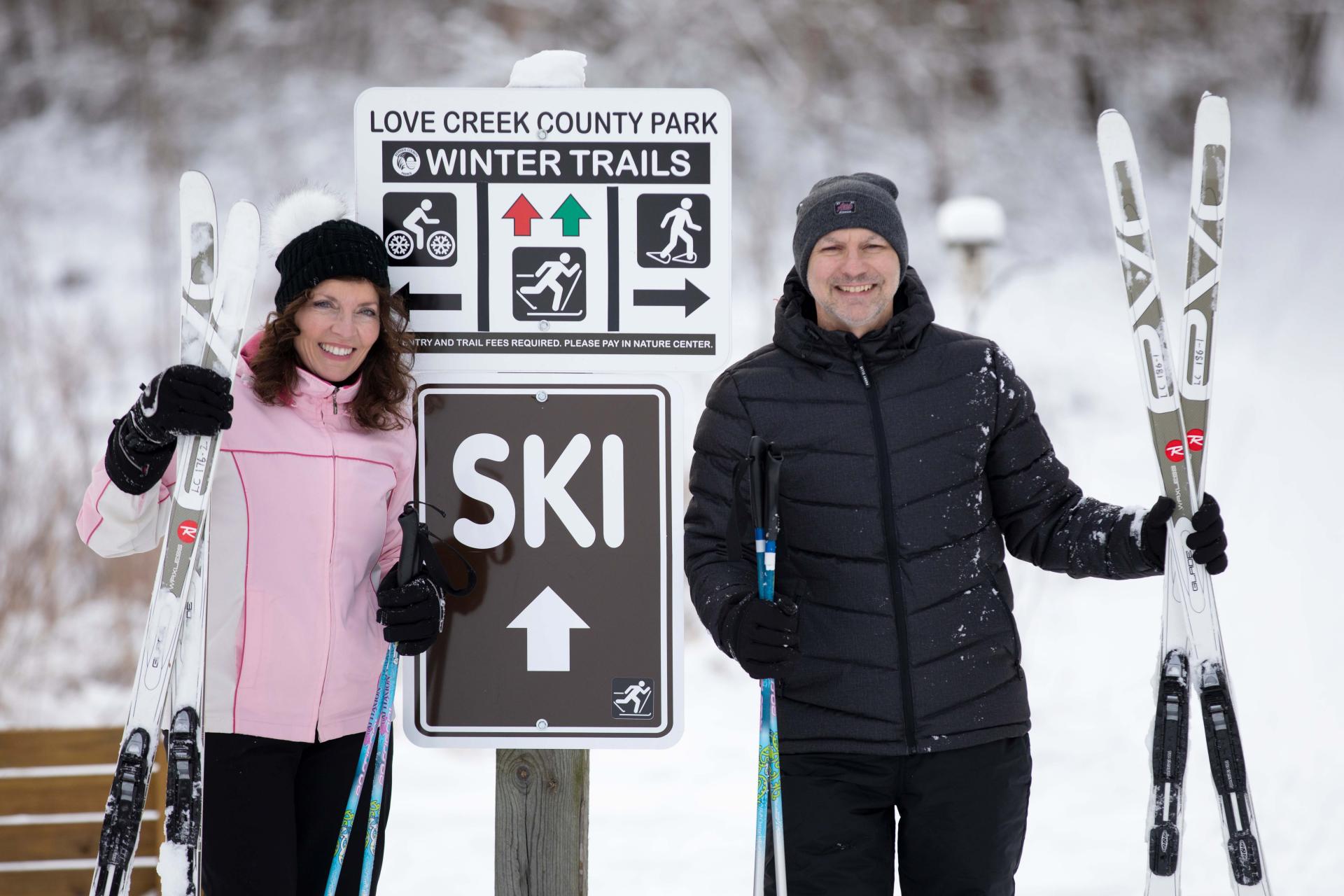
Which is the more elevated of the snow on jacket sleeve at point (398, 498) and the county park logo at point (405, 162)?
the county park logo at point (405, 162)

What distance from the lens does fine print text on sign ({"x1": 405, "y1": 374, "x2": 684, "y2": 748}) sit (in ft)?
7.01

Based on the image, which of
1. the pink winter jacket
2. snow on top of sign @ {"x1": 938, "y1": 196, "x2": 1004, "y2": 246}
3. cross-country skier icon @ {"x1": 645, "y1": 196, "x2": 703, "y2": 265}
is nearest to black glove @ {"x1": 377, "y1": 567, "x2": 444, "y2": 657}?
the pink winter jacket

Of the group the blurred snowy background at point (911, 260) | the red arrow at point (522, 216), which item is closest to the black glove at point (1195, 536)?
the red arrow at point (522, 216)

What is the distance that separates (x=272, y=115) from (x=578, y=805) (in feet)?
29.5

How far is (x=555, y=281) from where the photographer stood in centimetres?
213

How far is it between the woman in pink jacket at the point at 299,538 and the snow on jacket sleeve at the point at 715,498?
458mm

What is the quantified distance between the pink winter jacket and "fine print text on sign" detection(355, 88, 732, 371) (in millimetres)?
254

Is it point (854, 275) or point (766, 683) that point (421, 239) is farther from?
point (766, 683)

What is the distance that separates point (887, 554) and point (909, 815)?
0.46m

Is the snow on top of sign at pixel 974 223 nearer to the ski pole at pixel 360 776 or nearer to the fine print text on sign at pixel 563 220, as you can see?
the fine print text on sign at pixel 563 220

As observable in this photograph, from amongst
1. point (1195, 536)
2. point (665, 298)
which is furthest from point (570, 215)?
point (1195, 536)

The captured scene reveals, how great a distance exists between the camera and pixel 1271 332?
8414 millimetres

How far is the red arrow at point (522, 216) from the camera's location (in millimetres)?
2129

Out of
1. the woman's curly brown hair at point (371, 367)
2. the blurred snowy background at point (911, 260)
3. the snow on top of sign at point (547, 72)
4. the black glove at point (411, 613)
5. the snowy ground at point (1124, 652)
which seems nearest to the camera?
the black glove at point (411, 613)
